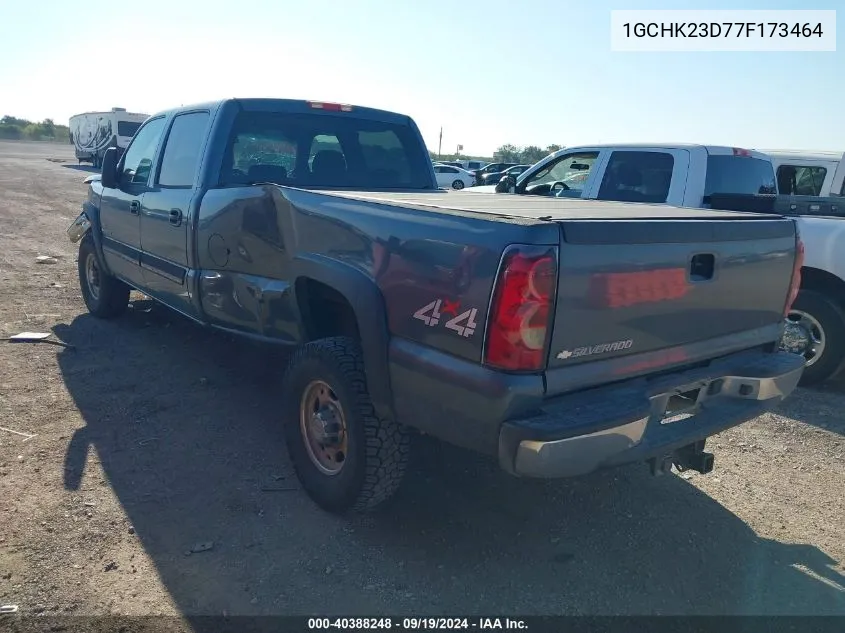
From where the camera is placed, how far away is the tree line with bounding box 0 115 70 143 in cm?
7969

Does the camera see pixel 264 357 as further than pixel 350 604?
Yes

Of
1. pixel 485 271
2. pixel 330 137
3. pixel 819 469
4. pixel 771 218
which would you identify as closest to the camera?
pixel 485 271

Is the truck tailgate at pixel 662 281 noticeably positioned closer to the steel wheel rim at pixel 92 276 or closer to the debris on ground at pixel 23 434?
the debris on ground at pixel 23 434

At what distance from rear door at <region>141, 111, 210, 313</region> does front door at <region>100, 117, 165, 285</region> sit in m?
0.24

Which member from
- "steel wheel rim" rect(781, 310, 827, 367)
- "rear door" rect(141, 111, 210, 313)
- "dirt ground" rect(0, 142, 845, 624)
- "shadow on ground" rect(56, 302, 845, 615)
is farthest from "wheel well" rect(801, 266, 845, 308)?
"rear door" rect(141, 111, 210, 313)

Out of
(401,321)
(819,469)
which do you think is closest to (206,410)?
(401,321)

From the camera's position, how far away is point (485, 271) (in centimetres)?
243

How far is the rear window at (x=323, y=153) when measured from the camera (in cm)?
456

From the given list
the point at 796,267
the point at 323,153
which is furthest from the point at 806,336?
the point at 323,153

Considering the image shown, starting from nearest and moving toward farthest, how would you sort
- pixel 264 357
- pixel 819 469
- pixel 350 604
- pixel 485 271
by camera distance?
1. pixel 485 271
2. pixel 350 604
3. pixel 819 469
4. pixel 264 357

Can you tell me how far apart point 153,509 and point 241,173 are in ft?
7.22

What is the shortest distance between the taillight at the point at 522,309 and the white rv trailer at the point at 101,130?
3125cm

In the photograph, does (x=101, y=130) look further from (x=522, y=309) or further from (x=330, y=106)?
(x=522, y=309)

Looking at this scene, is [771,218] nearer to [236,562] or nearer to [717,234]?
[717,234]
